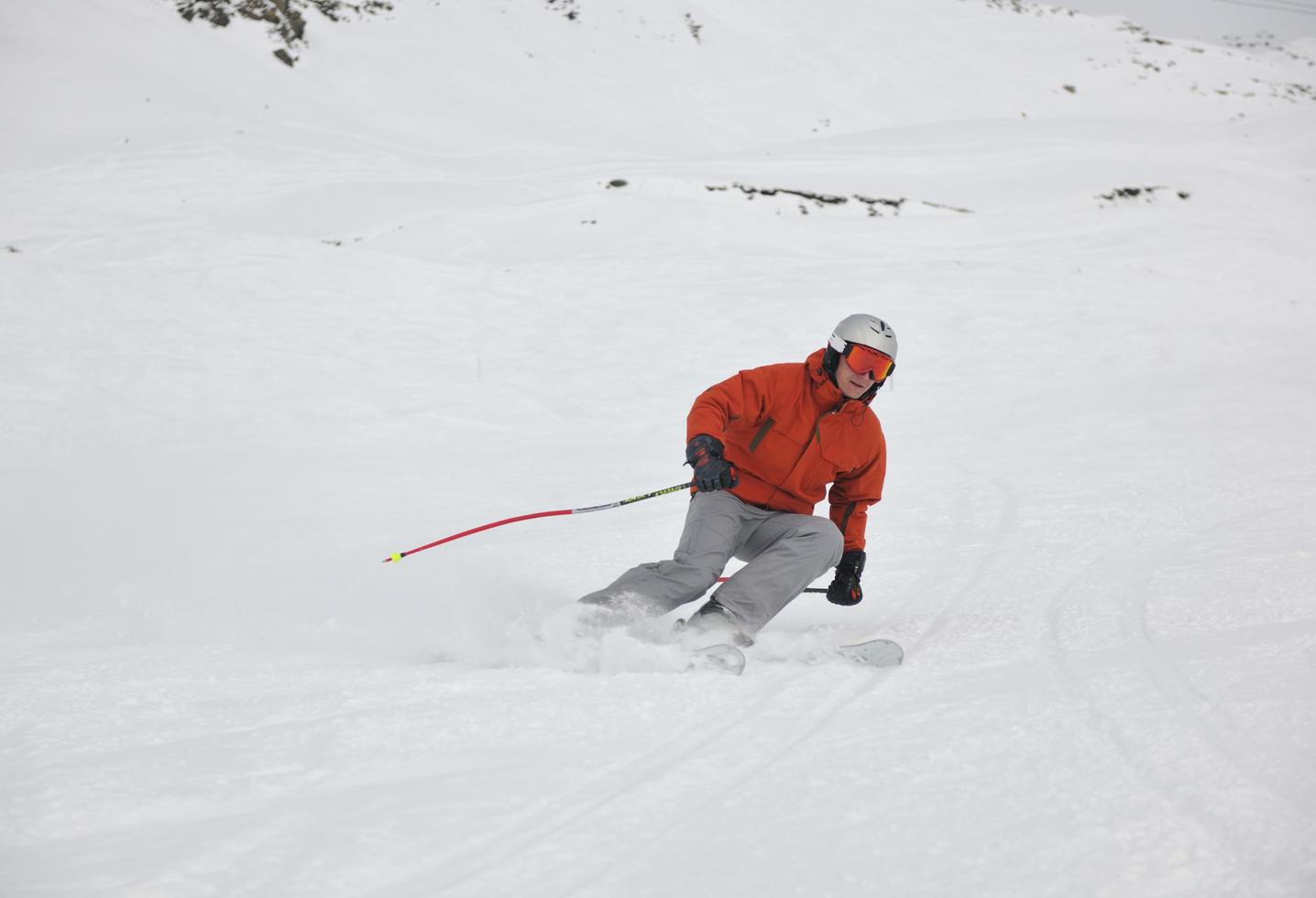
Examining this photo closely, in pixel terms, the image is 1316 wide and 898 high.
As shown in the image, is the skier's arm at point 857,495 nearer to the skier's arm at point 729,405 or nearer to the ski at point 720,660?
the skier's arm at point 729,405

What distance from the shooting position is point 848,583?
3.93 m

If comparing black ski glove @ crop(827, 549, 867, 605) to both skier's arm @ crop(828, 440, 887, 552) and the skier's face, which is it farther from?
the skier's face

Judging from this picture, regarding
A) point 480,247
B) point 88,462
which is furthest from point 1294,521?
point 480,247

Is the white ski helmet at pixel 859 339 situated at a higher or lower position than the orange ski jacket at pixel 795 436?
higher

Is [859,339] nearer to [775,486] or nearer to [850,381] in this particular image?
[850,381]

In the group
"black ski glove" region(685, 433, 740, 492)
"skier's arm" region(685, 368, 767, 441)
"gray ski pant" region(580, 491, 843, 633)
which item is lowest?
"gray ski pant" region(580, 491, 843, 633)

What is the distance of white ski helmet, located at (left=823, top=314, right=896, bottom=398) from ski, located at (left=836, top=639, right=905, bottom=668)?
3.30ft

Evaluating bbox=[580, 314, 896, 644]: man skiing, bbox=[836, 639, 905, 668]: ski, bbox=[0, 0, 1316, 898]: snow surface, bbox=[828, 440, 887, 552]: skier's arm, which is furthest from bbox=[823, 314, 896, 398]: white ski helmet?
bbox=[0, 0, 1316, 898]: snow surface

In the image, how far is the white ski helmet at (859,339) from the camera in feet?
12.3

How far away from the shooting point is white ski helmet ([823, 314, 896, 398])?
3.74 metres

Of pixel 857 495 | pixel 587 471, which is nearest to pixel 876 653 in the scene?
pixel 857 495

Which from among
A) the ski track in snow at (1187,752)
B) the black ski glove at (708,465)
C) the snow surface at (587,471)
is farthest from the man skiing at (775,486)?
the ski track in snow at (1187,752)

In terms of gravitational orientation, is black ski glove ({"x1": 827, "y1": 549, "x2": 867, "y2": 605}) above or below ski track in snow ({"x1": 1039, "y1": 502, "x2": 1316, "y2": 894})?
below

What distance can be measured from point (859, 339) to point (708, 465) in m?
0.79
